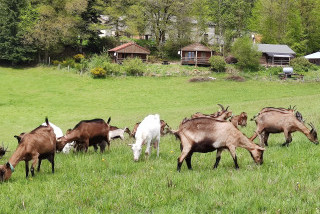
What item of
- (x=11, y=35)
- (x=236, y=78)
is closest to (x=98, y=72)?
(x=11, y=35)

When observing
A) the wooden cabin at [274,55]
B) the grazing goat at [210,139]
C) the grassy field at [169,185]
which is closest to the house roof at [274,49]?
the wooden cabin at [274,55]

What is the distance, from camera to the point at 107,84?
58750 mm

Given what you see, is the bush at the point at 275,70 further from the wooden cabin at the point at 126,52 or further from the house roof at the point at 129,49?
the house roof at the point at 129,49

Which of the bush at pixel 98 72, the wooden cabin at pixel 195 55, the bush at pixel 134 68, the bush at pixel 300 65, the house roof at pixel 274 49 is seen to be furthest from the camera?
the house roof at pixel 274 49

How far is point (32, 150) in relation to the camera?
890 cm

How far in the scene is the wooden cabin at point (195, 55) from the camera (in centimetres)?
7481

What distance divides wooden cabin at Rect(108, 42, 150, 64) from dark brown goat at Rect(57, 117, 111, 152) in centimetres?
6185

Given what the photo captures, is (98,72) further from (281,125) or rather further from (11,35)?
(281,125)

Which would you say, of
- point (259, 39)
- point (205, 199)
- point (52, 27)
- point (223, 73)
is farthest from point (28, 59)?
point (205, 199)

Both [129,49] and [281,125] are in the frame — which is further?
[129,49]

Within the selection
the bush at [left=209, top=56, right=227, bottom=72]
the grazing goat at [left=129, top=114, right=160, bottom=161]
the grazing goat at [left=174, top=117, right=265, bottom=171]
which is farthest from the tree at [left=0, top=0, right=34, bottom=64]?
the grazing goat at [left=174, top=117, right=265, bottom=171]

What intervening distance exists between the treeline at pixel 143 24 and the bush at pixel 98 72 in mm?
14915

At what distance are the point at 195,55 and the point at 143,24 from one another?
15.7 metres

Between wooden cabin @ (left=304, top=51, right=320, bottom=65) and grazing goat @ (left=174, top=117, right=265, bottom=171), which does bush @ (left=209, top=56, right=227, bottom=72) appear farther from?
grazing goat @ (left=174, top=117, right=265, bottom=171)
